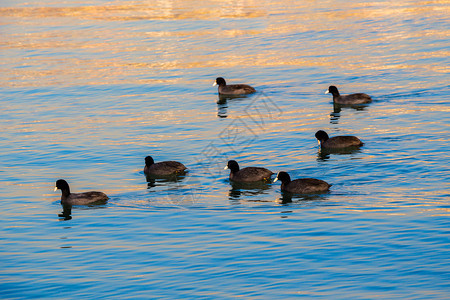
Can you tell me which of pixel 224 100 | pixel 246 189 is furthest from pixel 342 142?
pixel 224 100

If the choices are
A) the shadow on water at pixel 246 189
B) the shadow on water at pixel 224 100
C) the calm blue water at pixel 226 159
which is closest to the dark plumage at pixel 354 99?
the calm blue water at pixel 226 159

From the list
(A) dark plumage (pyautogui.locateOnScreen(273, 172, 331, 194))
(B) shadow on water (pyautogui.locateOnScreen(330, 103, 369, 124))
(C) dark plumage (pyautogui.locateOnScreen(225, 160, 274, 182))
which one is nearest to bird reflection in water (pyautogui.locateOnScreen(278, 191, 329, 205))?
(A) dark plumage (pyautogui.locateOnScreen(273, 172, 331, 194))

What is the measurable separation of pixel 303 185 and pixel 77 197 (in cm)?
702

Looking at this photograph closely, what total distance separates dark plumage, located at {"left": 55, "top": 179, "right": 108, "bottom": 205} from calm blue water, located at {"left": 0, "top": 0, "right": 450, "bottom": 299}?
0.26 metres

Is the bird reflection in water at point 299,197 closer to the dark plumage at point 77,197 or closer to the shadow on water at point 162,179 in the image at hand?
the shadow on water at point 162,179

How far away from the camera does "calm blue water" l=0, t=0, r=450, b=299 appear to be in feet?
58.4

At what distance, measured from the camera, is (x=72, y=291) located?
683 inches

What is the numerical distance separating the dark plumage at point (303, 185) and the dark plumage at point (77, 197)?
18.4 ft

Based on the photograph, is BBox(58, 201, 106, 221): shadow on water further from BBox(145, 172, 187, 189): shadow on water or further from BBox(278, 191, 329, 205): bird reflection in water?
BBox(278, 191, 329, 205): bird reflection in water

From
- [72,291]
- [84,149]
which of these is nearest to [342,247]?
[72,291]

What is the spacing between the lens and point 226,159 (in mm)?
27781

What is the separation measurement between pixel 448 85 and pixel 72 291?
24721mm

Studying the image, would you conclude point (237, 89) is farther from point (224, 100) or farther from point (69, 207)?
point (69, 207)

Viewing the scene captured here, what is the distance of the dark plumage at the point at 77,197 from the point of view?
23344 millimetres
